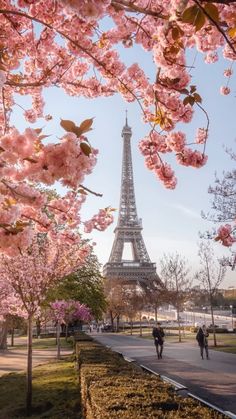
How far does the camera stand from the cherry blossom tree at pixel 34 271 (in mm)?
11539

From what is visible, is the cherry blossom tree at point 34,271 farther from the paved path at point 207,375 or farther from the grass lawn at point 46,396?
the paved path at point 207,375

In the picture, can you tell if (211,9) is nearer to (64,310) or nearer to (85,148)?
(85,148)

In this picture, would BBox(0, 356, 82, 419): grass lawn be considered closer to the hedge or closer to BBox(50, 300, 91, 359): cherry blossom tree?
the hedge

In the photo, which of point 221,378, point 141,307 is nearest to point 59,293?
Result: point 221,378

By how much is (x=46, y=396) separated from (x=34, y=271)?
132 inches

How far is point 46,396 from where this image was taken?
423 inches

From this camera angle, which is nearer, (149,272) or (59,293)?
(59,293)

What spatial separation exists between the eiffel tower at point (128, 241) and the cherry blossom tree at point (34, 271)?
48.7 meters

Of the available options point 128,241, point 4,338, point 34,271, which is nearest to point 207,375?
point 34,271

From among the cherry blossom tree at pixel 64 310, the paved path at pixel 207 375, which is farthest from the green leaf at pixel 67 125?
the cherry blossom tree at pixel 64 310

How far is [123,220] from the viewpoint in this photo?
65.7 meters

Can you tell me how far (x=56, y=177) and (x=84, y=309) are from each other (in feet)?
75.2

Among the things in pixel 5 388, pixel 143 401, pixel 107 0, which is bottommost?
pixel 5 388

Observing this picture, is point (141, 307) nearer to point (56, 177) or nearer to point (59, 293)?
point (59, 293)
